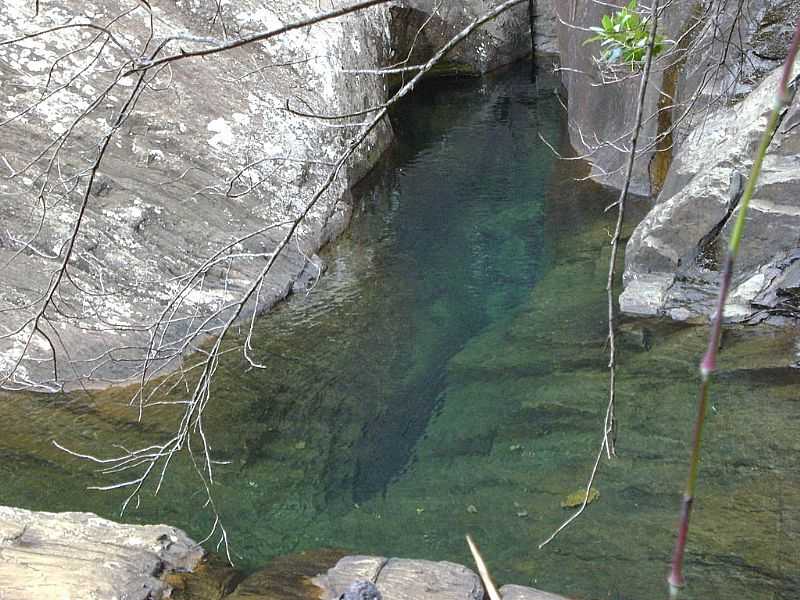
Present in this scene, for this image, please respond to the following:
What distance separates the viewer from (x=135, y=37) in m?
6.59

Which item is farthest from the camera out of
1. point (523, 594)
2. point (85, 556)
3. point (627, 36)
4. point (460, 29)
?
point (460, 29)

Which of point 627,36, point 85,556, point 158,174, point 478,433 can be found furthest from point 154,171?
point 627,36

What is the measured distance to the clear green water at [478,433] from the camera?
3383 millimetres

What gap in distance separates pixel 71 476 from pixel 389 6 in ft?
23.5

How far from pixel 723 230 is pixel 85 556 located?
13.4 feet

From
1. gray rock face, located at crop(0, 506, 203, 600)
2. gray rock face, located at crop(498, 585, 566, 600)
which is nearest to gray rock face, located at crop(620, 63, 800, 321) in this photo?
gray rock face, located at crop(498, 585, 566, 600)

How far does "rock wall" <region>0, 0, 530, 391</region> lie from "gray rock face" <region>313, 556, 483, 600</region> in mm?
1946

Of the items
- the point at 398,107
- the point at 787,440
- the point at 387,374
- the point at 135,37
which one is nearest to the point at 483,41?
the point at 398,107

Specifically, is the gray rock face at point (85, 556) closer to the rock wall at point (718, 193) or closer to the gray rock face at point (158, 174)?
the gray rock face at point (158, 174)

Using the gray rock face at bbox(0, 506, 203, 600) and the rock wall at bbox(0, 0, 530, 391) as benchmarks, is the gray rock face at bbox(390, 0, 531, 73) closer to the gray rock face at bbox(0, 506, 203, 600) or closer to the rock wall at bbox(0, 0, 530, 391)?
the rock wall at bbox(0, 0, 530, 391)

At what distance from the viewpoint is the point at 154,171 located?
240 inches

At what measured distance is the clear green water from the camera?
3.38m

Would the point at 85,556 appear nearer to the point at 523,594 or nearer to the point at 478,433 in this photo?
the point at 523,594

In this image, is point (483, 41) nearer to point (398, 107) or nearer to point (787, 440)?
point (398, 107)
